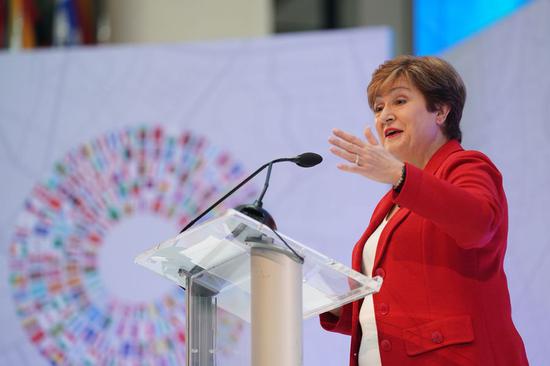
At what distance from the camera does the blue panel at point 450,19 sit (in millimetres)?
3848

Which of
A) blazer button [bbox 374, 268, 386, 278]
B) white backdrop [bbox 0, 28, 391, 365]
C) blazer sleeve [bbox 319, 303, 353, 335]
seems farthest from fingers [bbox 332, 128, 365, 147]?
white backdrop [bbox 0, 28, 391, 365]

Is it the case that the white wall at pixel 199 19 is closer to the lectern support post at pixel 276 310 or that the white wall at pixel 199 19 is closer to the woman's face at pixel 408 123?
the woman's face at pixel 408 123

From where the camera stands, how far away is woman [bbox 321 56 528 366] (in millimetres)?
1537

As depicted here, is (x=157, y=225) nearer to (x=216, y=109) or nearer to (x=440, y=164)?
(x=216, y=109)

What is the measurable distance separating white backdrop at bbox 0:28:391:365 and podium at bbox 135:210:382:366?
2.01m

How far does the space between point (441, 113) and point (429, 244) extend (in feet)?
1.15

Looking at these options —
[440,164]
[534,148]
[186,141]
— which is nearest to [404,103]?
[440,164]

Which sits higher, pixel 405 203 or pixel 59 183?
pixel 405 203

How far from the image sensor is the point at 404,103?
188cm

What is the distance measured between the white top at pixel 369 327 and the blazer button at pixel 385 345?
0.03 meters

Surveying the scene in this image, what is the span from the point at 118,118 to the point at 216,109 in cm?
47

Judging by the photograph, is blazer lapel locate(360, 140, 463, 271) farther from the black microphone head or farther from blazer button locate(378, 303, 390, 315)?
the black microphone head

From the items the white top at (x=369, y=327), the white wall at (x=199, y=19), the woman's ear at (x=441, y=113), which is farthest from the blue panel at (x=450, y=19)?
the white top at (x=369, y=327)

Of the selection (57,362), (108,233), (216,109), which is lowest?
(57,362)
